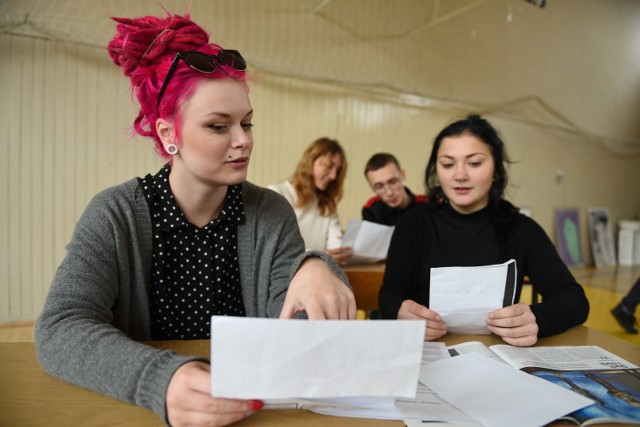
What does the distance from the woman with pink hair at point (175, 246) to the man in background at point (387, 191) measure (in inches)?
67.3

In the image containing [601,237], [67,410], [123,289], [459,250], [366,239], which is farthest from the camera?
[601,237]

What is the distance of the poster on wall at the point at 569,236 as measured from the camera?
6.17 meters

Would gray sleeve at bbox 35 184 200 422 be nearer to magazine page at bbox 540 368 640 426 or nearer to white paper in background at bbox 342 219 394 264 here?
magazine page at bbox 540 368 640 426

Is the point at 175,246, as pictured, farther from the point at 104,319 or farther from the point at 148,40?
the point at 148,40

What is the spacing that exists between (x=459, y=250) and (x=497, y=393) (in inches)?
30.1

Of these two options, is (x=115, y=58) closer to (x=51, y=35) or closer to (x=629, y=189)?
(x=51, y=35)

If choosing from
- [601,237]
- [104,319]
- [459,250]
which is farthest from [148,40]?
[601,237]

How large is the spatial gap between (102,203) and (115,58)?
337mm

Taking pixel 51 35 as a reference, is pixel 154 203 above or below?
below

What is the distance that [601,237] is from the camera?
258 inches

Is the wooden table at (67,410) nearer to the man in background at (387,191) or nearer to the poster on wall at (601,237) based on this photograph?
the man in background at (387,191)

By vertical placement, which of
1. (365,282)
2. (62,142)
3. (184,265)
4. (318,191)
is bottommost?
(365,282)

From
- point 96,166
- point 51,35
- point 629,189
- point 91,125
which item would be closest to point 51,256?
point 96,166

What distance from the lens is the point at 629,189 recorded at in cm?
723
